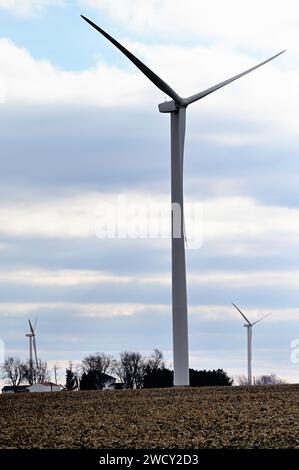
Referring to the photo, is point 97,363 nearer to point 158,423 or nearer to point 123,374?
point 123,374

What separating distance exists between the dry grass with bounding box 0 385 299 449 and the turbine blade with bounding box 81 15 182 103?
21850mm

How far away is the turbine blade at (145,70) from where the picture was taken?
6253 centimetres

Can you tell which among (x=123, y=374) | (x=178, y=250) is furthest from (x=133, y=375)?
(x=178, y=250)

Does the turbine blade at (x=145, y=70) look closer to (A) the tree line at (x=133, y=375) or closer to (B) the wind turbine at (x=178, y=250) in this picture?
(B) the wind turbine at (x=178, y=250)

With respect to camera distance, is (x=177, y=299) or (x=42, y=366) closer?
(x=177, y=299)

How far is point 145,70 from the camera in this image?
65.7 meters

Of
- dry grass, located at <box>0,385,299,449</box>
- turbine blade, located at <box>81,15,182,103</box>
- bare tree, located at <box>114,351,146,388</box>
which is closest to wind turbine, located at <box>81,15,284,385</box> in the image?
turbine blade, located at <box>81,15,182,103</box>

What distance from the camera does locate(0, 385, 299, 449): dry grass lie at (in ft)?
111

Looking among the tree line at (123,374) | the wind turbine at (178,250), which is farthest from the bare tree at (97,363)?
the wind turbine at (178,250)

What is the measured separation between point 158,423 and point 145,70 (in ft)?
105

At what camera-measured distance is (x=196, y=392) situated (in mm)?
57344
